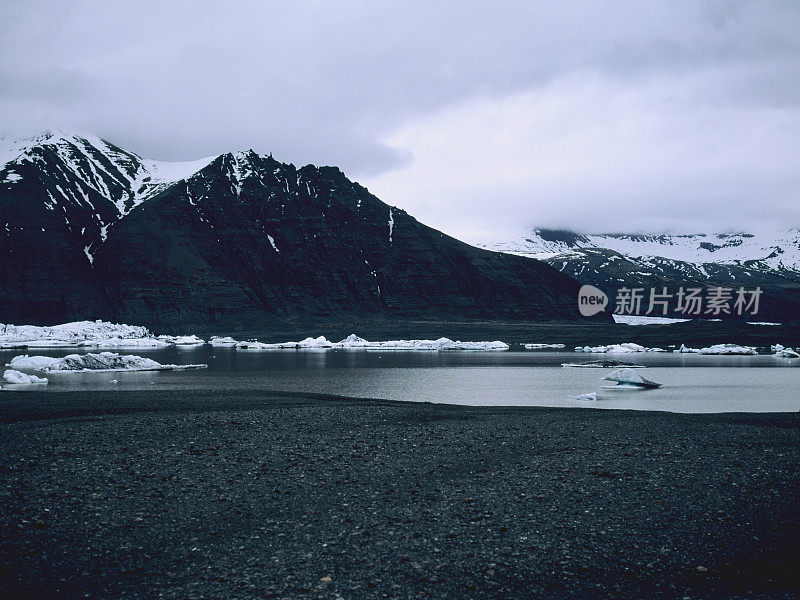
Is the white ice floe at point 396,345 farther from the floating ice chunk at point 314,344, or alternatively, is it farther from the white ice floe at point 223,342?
the white ice floe at point 223,342

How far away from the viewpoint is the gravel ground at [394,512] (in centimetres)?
973

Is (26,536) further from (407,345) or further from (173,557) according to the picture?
(407,345)

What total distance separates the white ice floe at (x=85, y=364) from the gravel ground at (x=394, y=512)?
132 ft

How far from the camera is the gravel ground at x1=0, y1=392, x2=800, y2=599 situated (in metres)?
9.73

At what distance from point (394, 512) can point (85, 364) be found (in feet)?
179

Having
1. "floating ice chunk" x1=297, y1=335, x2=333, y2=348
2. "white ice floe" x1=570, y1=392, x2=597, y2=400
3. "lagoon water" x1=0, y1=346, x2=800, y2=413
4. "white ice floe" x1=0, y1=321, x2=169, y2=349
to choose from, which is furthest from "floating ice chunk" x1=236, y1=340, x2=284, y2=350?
"white ice floe" x1=570, y1=392, x2=597, y2=400

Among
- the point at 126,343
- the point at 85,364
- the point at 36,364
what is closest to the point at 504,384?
the point at 85,364

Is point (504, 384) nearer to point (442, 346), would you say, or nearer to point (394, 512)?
point (394, 512)

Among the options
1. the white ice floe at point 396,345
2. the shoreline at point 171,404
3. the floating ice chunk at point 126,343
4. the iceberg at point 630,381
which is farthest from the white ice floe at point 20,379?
the white ice floe at point 396,345

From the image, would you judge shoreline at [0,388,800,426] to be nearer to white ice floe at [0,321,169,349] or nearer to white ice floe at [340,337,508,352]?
white ice floe at [340,337,508,352]

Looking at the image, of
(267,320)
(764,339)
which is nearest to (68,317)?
(267,320)

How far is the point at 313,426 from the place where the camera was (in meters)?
23.2

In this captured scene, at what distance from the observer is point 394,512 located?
42.0ft

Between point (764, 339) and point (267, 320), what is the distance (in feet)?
384
